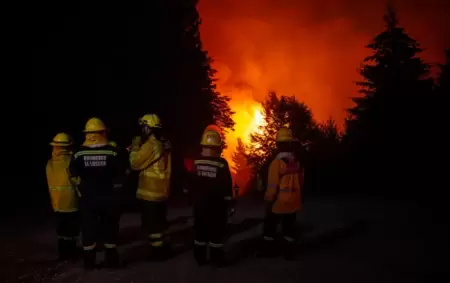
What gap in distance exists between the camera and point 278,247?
9.58m

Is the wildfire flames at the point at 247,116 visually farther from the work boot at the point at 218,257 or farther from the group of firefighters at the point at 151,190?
the work boot at the point at 218,257

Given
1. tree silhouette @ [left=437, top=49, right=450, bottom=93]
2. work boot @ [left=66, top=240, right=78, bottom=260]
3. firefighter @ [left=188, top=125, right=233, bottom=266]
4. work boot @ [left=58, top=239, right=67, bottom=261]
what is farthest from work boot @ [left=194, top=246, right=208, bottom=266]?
tree silhouette @ [left=437, top=49, right=450, bottom=93]

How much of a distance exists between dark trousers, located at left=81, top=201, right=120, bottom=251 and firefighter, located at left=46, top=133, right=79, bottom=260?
39.7 inches

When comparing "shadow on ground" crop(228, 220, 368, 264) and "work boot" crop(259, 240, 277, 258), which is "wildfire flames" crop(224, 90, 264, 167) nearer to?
"shadow on ground" crop(228, 220, 368, 264)

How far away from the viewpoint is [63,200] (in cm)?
862

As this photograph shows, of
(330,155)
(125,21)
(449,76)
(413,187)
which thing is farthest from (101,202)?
(449,76)

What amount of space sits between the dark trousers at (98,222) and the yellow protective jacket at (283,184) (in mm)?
2615

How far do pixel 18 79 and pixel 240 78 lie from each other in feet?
95.8

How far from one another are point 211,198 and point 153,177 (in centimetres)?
109

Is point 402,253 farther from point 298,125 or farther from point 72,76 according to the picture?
point 298,125

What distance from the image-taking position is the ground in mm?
7293

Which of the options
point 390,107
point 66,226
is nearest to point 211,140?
point 66,226

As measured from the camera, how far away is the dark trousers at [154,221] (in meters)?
8.30

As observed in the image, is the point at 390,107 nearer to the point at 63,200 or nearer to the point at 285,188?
the point at 285,188
